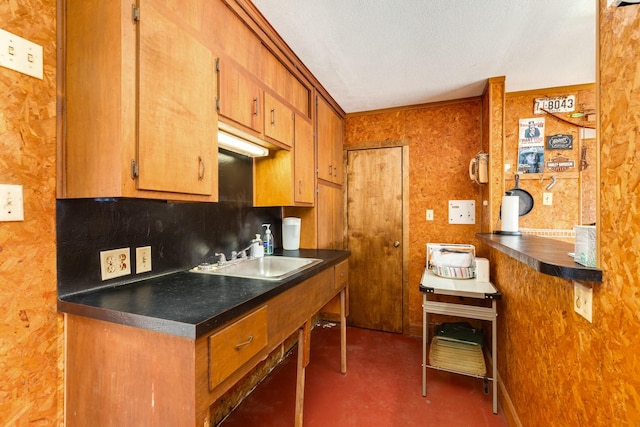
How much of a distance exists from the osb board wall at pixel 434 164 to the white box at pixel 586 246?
78.2 inches

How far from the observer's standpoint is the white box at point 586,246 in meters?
0.94

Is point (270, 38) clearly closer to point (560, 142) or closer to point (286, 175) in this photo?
point (286, 175)

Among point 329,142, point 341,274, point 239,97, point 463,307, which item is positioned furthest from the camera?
point 329,142

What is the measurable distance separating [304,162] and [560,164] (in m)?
2.35

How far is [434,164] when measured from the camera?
3039 mm

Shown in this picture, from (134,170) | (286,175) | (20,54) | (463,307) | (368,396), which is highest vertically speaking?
(20,54)

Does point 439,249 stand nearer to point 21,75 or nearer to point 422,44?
point 422,44

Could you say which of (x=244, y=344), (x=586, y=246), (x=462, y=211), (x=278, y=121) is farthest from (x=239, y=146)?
(x=462, y=211)

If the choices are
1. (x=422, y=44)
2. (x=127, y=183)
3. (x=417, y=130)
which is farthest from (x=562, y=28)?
(x=127, y=183)

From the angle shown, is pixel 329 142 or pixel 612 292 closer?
pixel 612 292

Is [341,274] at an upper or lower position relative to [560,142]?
lower

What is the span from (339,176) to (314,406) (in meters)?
2.14

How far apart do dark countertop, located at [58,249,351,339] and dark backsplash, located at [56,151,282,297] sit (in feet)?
0.33

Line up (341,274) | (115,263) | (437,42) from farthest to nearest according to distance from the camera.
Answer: (341,274)
(437,42)
(115,263)
